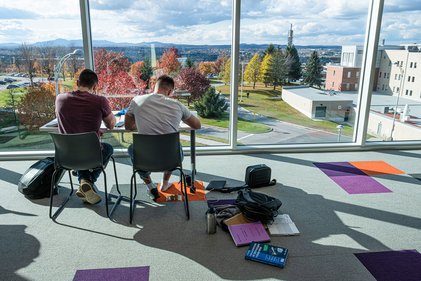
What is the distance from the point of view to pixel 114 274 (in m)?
2.24

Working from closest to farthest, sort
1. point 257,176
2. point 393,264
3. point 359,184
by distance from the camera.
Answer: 1. point 393,264
2. point 257,176
3. point 359,184

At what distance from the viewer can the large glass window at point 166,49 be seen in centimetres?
434

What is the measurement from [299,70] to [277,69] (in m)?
0.33

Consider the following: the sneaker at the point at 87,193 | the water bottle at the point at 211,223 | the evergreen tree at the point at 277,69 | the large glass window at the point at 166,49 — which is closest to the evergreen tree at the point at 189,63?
the large glass window at the point at 166,49

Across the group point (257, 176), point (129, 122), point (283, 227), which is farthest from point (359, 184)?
point (129, 122)

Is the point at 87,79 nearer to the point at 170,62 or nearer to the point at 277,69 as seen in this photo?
the point at 170,62

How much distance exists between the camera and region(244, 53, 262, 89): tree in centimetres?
459

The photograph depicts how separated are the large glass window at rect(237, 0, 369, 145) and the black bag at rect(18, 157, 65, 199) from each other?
258cm

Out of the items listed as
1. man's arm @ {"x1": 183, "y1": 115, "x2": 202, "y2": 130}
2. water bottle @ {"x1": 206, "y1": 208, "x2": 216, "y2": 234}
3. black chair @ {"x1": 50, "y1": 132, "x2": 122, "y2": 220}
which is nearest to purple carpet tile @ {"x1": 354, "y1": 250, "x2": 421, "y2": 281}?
water bottle @ {"x1": 206, "y1": 208, "x2": 216, "y2": 234}

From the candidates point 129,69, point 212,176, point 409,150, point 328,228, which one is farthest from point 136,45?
point 409,150

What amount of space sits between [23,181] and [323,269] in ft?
9.67

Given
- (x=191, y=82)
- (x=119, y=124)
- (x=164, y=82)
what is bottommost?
(x=119, y=124)

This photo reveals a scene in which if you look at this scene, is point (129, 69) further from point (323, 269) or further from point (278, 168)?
point (323, 269)

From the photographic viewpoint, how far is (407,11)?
4652 millimetres
